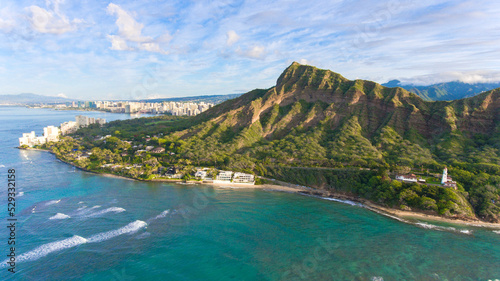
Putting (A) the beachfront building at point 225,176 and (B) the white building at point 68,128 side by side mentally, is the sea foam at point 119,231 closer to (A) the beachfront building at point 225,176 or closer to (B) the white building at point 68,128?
(A) the beachfront building at point 225,176

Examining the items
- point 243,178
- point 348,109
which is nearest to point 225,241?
point 243,178

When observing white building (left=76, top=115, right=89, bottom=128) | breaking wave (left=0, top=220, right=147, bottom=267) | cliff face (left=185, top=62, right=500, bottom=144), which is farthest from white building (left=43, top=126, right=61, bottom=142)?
breaking wave (left=0, top=220, right=147, bottom=267)

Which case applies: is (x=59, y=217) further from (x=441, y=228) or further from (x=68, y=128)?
(x=68, y=128)

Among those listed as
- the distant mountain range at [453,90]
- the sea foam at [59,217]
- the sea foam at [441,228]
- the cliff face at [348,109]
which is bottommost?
the sea foam at [59,217]

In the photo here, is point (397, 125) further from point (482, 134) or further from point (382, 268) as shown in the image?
point (382, 268)

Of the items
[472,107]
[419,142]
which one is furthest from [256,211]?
[472,107]

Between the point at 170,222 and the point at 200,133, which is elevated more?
the point at 200,133

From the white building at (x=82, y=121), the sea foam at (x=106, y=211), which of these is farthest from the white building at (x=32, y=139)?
the sea foam at (x=106, y=211)
